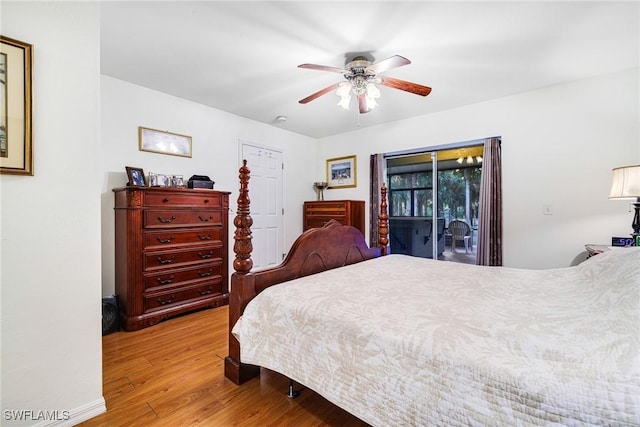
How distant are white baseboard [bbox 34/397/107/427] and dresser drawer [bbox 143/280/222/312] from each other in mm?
1262

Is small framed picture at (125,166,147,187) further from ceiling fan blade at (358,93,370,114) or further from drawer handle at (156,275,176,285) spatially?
ceiling fan blade at (358,93,370,114)

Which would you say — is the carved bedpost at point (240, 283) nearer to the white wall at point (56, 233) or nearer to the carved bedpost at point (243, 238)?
the carved bedpost at point (243, 238)

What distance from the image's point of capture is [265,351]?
154cm

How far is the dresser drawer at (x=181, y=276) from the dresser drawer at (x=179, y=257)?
60 millimetres

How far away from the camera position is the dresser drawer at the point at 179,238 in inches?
106

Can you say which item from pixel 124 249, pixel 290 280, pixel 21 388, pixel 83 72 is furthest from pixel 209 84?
pixel 21 388

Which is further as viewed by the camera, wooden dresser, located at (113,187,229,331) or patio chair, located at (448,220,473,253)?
patio chair, located at (448,220,473,253)

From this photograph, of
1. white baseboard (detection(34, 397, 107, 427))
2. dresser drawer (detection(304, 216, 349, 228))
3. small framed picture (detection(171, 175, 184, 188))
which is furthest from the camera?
dresser drawer (detection(304, 216, 349, 228))

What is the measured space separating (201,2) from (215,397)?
8.22 ft

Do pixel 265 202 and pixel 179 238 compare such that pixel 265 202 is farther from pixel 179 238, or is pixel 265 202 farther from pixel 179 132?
pixel 179 238

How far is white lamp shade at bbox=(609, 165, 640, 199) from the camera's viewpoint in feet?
7.12

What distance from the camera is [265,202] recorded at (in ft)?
14.4

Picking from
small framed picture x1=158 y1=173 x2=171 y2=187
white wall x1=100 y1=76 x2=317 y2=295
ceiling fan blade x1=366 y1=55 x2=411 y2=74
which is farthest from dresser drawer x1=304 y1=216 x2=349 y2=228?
ceiling fan blade x1=366 y1=55 x2=411 y2=74

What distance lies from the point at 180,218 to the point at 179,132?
1.18m
